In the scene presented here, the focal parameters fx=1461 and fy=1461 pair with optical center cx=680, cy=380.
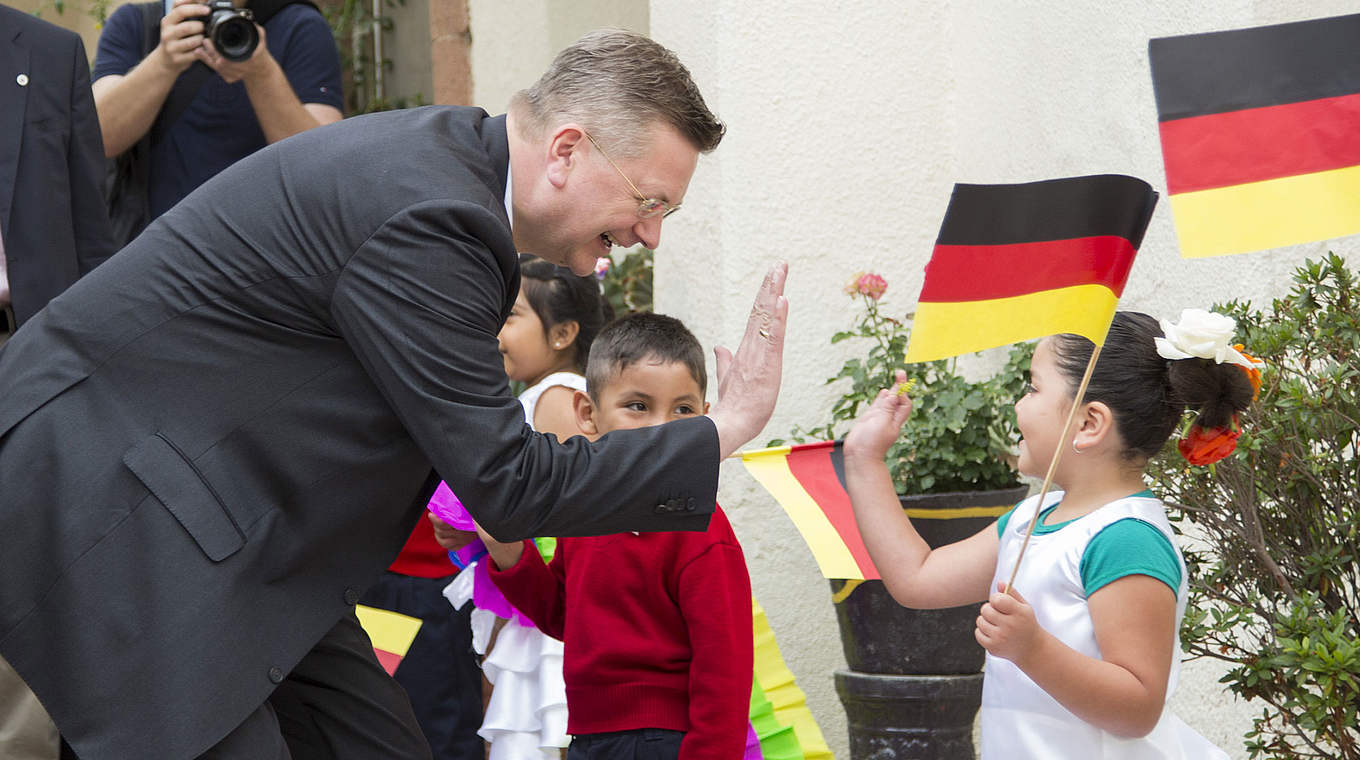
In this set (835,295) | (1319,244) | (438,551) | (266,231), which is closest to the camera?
(266,231)

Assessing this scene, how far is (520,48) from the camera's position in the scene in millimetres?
6066

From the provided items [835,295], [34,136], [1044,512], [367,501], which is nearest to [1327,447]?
[1044,512]

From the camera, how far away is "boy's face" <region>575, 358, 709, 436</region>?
288 centimetres

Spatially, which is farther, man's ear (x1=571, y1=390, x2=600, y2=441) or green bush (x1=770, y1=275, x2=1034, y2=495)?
green bush (x1=770, y1=275, x2=1034, y2=495)

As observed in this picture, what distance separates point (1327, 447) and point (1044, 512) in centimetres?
48

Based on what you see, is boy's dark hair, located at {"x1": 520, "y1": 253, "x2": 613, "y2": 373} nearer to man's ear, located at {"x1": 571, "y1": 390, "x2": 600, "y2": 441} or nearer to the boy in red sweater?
man's ear, located at {"x1": 571, "y1": 390, "x2": 600, "y2": 441}

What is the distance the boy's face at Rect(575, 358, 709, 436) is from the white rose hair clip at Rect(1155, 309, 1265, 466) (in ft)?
3.18

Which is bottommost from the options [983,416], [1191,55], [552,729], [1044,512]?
[552,729]

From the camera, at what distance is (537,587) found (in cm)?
282

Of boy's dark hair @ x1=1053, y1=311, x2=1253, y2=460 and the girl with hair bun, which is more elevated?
boy's dark hair @ x1=1053, y1=311, x2=1253, y2=460

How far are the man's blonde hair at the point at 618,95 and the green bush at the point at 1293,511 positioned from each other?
1031 millimetres

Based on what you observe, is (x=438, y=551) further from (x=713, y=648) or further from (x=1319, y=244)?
(x=1319, y=244)

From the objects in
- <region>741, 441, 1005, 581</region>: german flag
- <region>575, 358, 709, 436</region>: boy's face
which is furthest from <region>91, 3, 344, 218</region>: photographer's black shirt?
<region>741, 441, 1005, 581</region>: german flag

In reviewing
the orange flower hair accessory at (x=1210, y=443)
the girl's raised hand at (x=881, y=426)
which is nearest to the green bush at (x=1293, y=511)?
the orange flower hair accessory at (x=1210, y=443)
